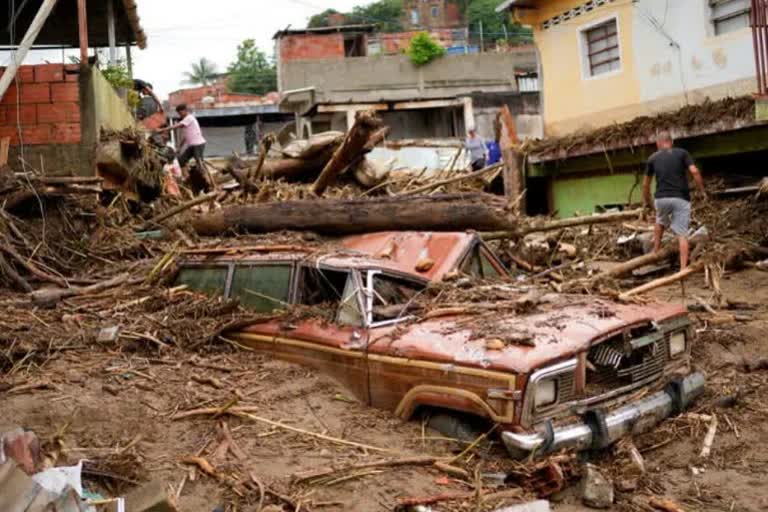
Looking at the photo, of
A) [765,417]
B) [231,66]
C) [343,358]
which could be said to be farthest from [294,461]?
[231,66]

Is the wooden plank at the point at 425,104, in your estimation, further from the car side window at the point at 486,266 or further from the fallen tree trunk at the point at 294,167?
the car side window at the point at 486,266

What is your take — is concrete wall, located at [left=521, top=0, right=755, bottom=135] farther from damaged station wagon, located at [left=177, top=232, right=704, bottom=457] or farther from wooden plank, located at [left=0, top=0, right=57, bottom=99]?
wooden plank, located at [left=0, top=0, right=57, bottom=99]

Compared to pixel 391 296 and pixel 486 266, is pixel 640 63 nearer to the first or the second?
pixel 486 266

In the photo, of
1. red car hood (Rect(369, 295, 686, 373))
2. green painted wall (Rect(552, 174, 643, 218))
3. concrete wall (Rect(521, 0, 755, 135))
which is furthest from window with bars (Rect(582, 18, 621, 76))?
red car hood (Rect(369, 295, 686, 373))

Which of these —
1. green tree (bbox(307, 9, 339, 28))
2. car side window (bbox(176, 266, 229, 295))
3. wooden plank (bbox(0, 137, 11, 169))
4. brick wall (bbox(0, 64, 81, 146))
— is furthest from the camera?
green tree (bbox(307, 9, 339, 28))

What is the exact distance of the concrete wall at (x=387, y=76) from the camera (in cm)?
A: 3359

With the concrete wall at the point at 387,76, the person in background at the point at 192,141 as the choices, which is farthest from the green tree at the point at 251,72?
the person in background at the point at 192,141

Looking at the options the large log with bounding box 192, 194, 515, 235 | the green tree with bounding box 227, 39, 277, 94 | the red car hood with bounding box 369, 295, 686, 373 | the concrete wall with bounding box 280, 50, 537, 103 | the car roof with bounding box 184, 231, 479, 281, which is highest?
the green tree with bounding box 227, 39, 277, 94

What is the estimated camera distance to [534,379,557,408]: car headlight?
498cm

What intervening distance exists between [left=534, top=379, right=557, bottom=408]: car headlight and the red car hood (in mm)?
127

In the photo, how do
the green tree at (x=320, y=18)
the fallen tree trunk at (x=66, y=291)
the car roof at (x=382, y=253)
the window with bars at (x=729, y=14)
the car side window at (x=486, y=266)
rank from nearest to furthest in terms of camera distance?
1. the car roof at (x=382, y=253)
2. the car side window at (x=486, y=266)
3. the fallen tree trunk at (x=66, y=291)
4. the window with bars at (x=729, y=14)
5. the green tree at (x=320, y=18)

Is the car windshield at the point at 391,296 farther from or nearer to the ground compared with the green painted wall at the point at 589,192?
nearer to the ground

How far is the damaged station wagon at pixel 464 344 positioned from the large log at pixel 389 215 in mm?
1062

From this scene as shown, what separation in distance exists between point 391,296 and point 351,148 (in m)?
5.49
